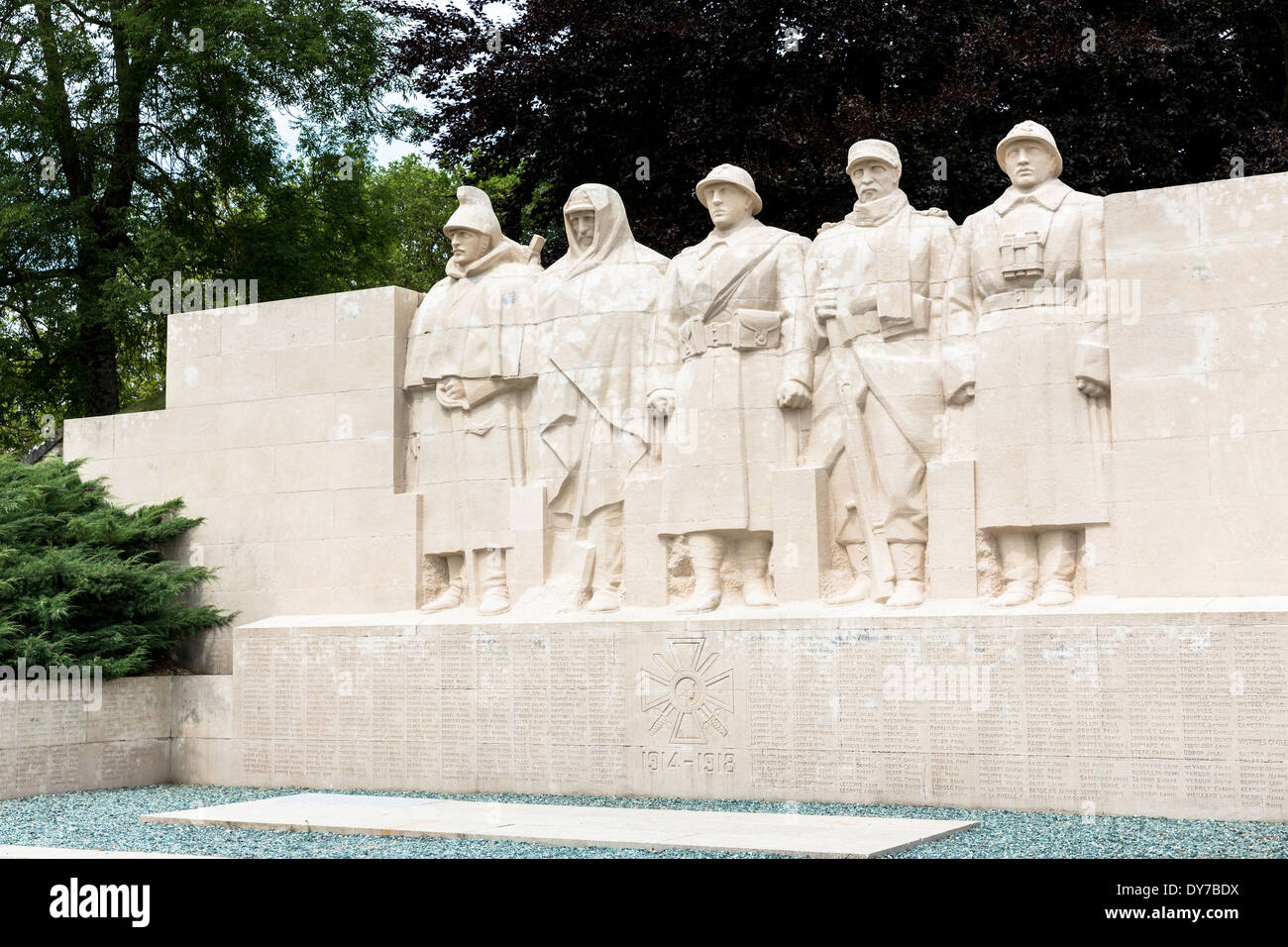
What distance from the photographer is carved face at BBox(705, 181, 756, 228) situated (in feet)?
38.2

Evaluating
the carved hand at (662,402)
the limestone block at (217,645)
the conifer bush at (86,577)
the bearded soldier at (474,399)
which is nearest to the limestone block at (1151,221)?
the carved hand at (662,402)

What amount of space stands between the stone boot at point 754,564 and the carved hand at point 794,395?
995 mm

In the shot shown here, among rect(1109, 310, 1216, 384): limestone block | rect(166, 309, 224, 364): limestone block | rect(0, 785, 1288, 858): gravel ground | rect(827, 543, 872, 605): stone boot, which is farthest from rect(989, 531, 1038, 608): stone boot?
rect(166, 309, 224, 364): limestone block

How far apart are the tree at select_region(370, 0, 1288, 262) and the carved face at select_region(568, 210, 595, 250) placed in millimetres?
3227

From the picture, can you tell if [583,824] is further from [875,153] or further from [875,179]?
[875,153]

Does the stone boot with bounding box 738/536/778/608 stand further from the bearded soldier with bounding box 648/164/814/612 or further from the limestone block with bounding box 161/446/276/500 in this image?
the limestone block with bounding box 161/446/276/500

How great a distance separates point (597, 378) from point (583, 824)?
3.99 metres

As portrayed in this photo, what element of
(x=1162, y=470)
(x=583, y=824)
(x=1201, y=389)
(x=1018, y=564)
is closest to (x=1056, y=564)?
(x=1018, y=564)

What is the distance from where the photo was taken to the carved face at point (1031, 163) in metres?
10.7

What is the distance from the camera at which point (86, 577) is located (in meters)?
12.3

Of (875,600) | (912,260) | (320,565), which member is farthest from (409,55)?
(875,600)

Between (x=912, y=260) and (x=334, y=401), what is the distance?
198 inches

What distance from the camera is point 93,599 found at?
41.3 feet

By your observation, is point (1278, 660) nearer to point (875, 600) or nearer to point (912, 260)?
point (875, 600)
